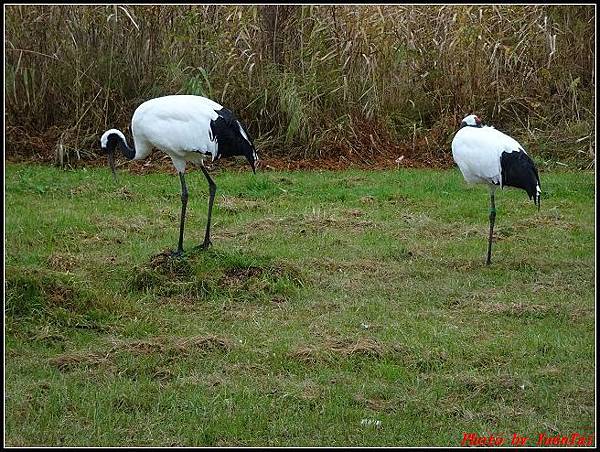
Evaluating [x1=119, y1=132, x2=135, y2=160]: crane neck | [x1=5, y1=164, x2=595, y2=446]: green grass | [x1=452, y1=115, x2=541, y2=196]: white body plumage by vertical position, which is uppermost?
[x1=452, y1=115, x2=541, y2=196]: white body plumage

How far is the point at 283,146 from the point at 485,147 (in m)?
4.50

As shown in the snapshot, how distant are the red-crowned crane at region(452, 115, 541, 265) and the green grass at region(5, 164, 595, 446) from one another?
589 mm

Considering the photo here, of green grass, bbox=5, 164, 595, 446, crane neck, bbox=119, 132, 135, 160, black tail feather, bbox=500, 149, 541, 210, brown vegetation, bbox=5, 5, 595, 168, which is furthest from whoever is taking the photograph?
brown vegetation, bbox=5, 5, 595, 168

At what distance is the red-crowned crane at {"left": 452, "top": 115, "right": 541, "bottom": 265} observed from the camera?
809 centimetres

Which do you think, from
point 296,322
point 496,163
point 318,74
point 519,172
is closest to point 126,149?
point 296,322

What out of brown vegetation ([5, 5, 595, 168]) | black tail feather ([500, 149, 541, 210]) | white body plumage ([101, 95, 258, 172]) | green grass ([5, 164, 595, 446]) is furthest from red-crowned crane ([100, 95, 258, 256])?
brown vegetation ([5, 5, 595, 168])

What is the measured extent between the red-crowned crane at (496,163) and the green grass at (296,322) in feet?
1.93

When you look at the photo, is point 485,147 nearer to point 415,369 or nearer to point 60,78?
point 415,369

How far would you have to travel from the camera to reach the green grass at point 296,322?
4953 mm

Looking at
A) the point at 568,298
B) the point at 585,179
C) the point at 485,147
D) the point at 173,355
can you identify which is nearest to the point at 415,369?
the point at 173,355

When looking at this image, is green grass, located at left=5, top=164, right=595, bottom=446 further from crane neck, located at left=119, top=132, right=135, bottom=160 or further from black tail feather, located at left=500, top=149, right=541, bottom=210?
crane neck, located at left=119, top=132, right=135, bottom=160

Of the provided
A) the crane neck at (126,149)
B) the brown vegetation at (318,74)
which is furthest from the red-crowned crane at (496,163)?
the brown vegetation at (318,74)

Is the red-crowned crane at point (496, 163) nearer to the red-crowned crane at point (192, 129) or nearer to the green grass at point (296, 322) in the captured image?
the green grass at point (296, 322)

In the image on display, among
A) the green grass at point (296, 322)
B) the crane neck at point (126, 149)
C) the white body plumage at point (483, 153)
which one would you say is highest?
the white body plumage at point (483, 153)
